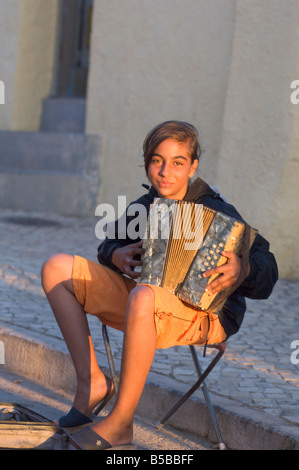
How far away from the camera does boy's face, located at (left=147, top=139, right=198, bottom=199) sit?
10.8 feet

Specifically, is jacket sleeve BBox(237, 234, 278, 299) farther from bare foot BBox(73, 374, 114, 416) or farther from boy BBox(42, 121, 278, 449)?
bare foot BBox(73, 374, 114, 416)

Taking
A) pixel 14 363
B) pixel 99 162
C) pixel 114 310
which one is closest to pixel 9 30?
pixel 99 162

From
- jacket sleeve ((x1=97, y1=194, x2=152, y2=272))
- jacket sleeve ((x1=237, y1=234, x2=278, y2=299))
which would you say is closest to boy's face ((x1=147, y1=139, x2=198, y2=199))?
jacket sleeve ((x1=97, y1=194, x2=152, y2=272))

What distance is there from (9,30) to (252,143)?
479 centimetres

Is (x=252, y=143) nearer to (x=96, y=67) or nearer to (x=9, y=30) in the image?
(x=96, y=67)

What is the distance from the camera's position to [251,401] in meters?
3.62

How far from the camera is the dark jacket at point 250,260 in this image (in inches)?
120

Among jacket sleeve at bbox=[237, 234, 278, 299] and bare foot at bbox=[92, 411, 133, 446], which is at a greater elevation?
jacket sleeve at bbox=[237, 234, 278, 299]

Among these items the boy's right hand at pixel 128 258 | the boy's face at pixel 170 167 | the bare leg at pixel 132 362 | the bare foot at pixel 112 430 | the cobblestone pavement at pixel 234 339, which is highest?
the boy's face at pixel 170 167

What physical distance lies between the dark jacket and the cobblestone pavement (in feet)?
1.89

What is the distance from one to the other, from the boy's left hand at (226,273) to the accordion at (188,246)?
0.02 meters

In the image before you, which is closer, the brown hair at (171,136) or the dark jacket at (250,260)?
the dark jacket at (250,260)

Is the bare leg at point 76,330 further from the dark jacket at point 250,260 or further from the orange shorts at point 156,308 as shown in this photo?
the dark jacket at point 250,260

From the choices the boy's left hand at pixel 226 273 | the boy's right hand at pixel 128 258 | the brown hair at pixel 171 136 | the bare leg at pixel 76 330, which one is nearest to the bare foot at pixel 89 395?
the bare leg at pixel 76 330
